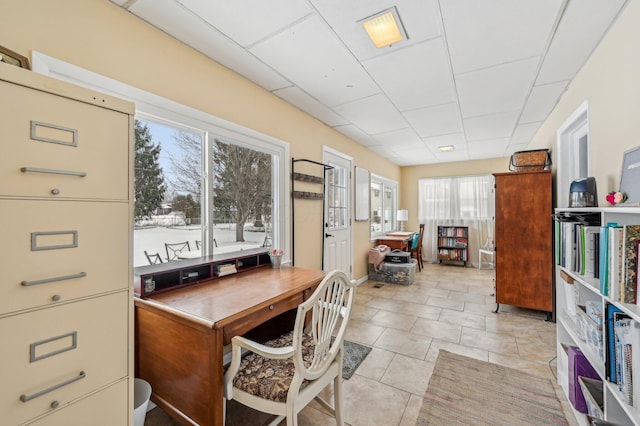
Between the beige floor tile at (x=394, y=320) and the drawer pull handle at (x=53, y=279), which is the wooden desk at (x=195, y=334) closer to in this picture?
the drawer pull handle at (x=53, y=279)

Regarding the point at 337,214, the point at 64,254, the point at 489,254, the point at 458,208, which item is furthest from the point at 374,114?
the point at 489,254

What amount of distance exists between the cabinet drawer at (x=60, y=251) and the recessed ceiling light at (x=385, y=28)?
1822 millimetres

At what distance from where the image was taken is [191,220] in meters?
2.19

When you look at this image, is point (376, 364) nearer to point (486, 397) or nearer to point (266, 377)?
point (486, 397)

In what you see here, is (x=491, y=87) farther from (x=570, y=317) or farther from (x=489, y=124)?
(x=570, y=317)

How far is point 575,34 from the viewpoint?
1937mm

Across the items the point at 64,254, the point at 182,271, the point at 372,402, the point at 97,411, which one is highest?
the point at 64,254

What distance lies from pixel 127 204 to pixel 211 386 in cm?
92

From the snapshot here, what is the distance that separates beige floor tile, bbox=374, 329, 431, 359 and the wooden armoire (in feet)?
4.96

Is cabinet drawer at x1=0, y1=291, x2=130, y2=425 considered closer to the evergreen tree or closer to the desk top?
the desk top

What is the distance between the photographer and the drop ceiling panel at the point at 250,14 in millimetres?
1665

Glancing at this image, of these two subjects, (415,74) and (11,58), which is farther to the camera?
(415,74)

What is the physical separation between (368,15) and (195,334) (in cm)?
212

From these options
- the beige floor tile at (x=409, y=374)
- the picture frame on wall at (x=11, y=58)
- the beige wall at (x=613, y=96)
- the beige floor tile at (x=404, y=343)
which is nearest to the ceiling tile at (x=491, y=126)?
the beige wall at (x=613, y=96)
